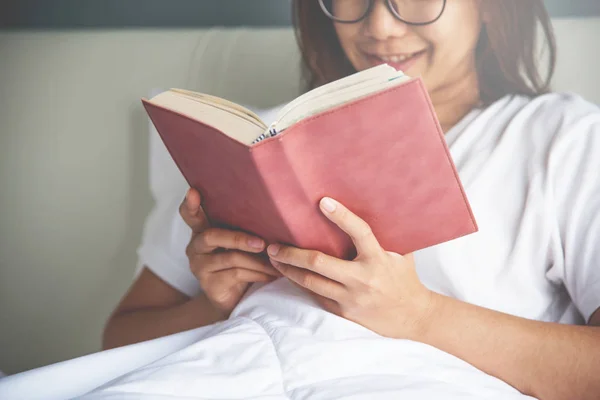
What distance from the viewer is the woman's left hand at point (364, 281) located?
638mm

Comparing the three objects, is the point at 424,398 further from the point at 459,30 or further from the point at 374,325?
the point at 459,30

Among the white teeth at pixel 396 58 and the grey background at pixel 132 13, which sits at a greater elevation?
the grey background at pixel 132 13

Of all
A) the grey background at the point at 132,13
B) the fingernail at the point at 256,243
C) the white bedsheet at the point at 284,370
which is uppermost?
the grey background at the point at 132,13

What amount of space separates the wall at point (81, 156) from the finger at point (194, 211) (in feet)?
1.38

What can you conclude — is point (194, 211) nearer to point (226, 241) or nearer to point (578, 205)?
point (226, 241)

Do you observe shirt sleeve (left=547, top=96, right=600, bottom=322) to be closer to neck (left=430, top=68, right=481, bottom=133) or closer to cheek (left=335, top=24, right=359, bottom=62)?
neck (left=430, top=68, right=481, bottom=133)

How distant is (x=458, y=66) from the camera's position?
993 mm

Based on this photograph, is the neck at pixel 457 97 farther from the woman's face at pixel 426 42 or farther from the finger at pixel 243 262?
the finger at pixel 243 262

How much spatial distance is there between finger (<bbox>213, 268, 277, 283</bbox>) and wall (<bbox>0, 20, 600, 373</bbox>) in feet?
1.49

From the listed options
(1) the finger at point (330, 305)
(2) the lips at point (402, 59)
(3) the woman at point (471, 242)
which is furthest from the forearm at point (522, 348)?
(2) the lips at point (402, 59)

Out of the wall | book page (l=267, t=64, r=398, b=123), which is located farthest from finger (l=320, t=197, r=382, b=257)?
the wall

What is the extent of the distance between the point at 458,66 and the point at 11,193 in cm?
92

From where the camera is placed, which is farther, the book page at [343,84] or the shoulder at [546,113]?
the shoulder at [546,113]

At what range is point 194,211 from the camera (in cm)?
79
